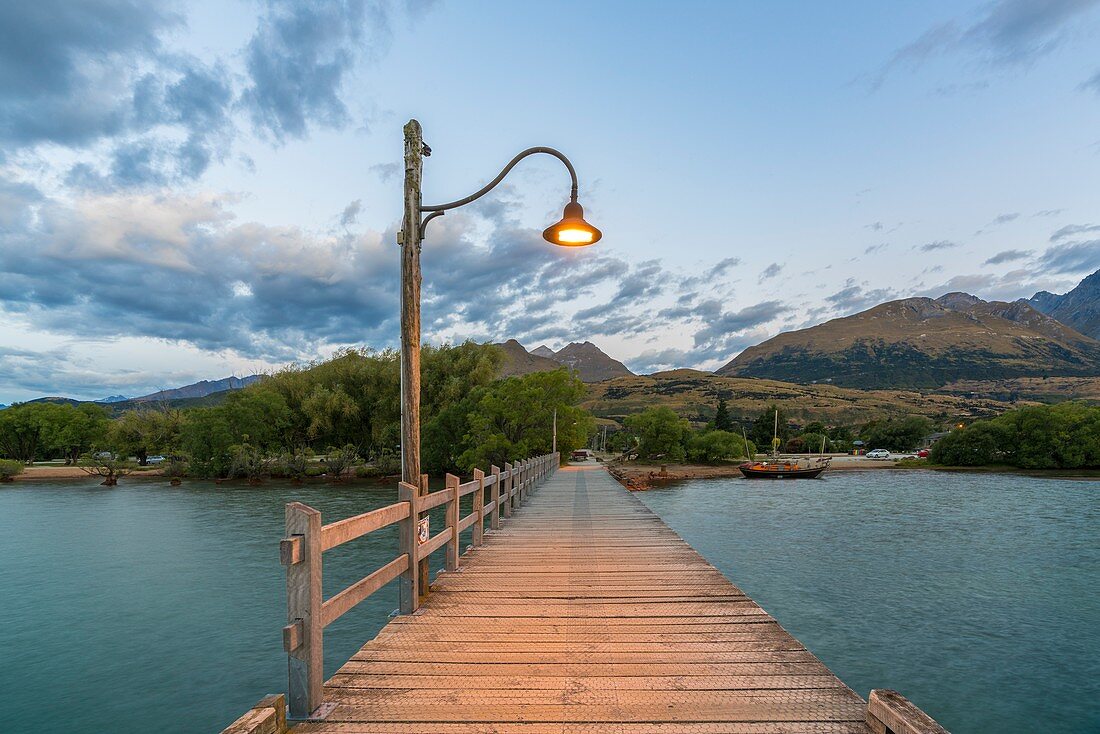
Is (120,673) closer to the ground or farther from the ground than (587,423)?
closer to the ground

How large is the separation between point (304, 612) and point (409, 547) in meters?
2.08

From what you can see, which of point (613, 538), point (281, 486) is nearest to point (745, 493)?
point (281, 486)

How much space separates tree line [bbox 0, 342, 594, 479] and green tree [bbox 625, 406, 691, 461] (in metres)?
23.1

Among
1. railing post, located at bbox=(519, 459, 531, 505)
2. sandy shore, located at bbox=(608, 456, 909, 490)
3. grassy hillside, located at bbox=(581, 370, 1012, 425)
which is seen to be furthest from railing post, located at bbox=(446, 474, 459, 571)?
A: grassy hillside, located at bbox=(581, 370, 1012, 425)

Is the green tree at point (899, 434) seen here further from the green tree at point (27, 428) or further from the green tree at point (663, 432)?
the green tree at point (27, 428)

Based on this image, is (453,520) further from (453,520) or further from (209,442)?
(209,442)

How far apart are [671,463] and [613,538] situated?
197 ft

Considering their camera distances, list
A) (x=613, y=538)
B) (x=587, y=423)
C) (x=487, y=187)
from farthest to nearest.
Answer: (x=587, y=423) → (x=613, y=538) → (x=487, y=187)

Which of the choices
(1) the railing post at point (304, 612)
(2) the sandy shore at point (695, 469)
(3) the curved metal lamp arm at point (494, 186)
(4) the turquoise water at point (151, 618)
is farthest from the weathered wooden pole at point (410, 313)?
(2) the sandy shore at point (695, 469)

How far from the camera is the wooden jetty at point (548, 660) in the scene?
125 inches

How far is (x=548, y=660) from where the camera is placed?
13.6 feet

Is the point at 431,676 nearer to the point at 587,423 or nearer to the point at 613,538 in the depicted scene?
the point at 613,538

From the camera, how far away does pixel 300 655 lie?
Answer: 3.28 meters

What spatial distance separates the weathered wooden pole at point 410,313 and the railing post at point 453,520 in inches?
23.3
